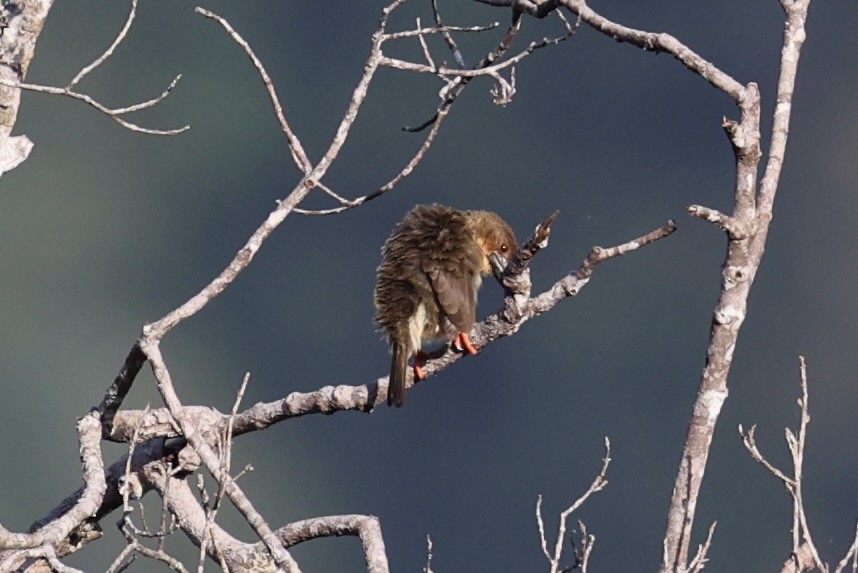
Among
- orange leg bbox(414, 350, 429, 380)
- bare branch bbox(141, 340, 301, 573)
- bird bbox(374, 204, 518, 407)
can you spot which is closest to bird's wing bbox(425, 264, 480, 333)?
bird bbox(374, 204, 518, 407)

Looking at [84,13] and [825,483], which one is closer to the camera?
[825,483]

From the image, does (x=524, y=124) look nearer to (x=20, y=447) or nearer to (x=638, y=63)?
(x=638, y=63)

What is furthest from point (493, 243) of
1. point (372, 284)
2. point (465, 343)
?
point (372, 284)

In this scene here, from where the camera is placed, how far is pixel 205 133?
13.2 m

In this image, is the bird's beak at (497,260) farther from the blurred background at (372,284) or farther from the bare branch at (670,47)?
the blurred background at (372,284)

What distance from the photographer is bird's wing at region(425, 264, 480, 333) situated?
459 cm

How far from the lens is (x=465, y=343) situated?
4.46m

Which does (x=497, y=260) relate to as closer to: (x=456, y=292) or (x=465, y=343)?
(x=456, y=292)

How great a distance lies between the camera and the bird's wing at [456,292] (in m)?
4.59

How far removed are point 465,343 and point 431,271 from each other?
0.47 meters

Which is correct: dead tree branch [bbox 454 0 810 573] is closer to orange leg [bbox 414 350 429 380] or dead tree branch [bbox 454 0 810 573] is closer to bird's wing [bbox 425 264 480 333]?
bird's wing [bbox 425 264 480 333]

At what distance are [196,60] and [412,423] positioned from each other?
3776 mm

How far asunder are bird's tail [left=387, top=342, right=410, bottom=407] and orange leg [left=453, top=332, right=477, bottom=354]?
21 centimetres

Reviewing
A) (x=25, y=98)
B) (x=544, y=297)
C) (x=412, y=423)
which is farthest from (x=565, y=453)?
(x=544, y=297)
